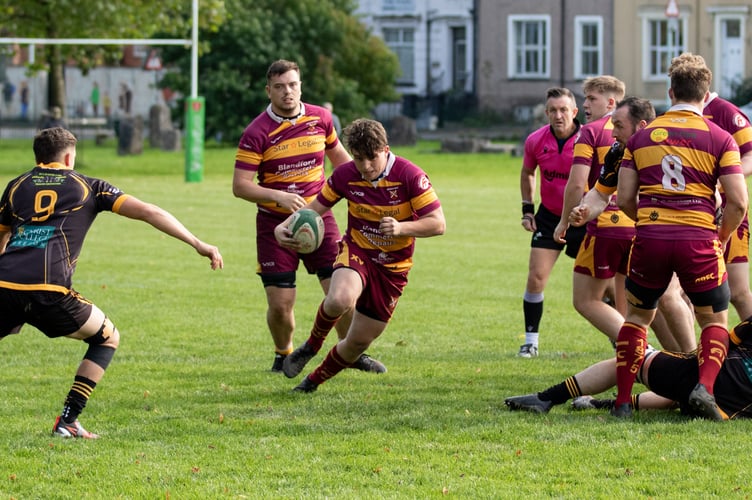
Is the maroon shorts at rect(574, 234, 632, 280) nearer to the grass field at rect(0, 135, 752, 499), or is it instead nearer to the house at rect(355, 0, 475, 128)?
the grass field at rect(0, 135, 752, 499)

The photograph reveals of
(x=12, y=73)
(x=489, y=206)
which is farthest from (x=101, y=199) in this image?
(x=12, y=73)

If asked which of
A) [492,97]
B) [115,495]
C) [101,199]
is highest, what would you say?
[492,97]

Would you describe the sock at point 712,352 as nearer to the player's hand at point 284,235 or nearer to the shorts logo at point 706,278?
the shorts logo at point 706,278

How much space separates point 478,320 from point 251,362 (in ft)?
9.07

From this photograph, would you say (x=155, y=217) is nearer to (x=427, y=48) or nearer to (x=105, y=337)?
(x=105, y=337)

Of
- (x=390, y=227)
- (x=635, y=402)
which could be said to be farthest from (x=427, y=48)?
(x=635, y=402)

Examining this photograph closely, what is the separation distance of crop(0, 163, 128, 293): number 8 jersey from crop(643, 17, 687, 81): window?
43.3 metres

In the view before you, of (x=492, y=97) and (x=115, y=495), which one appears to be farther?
(x=492, y=97)

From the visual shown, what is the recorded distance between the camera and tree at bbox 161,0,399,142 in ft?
146

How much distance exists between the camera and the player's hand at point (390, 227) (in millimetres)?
7789

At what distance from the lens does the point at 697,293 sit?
24.4 feet

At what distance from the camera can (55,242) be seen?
7.01m

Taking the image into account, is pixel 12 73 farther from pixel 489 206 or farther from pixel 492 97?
pixel 489 206

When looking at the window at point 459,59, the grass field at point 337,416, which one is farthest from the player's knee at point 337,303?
the window at point 459,59
